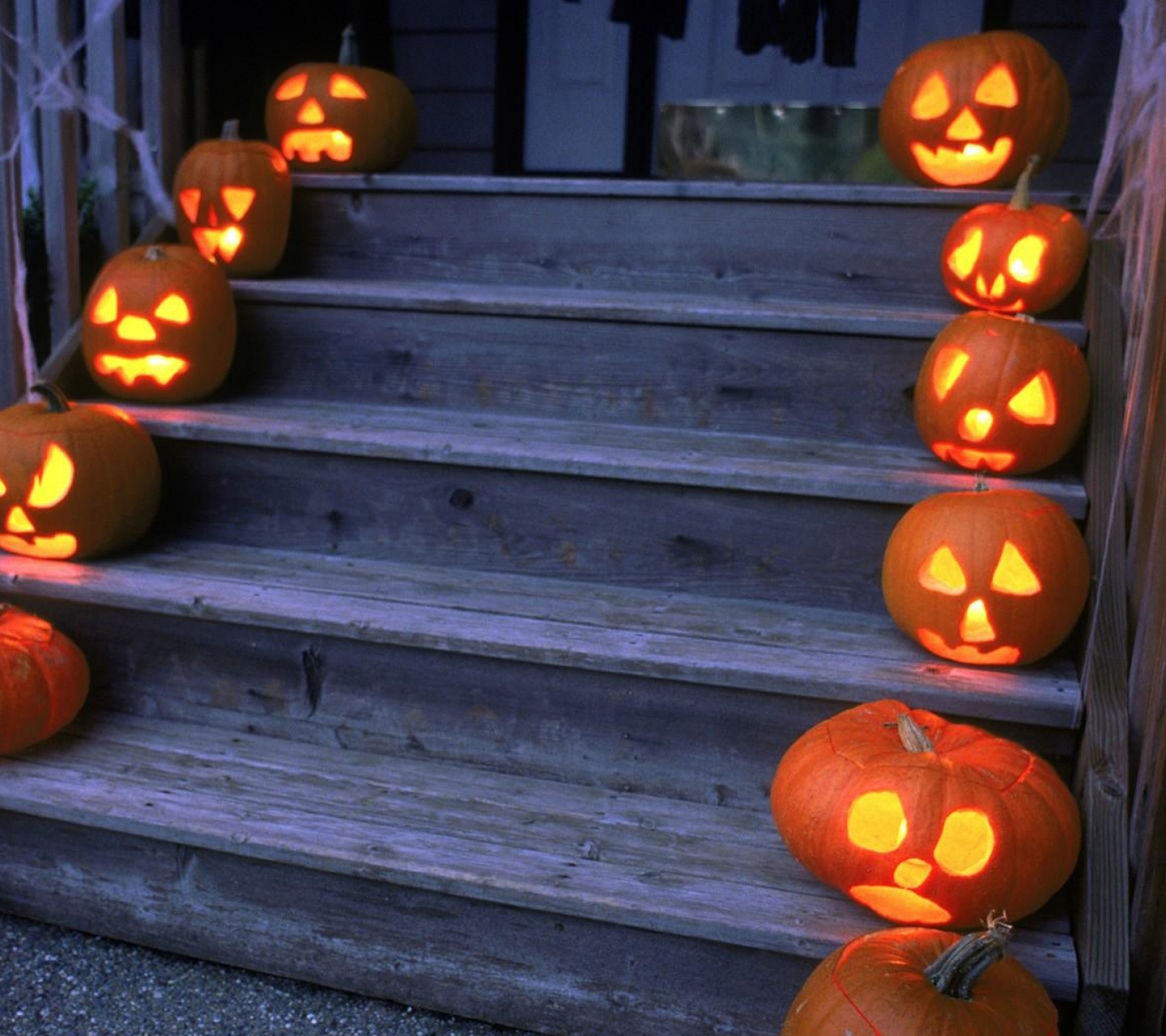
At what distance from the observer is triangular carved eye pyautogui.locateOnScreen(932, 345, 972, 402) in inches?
79.6

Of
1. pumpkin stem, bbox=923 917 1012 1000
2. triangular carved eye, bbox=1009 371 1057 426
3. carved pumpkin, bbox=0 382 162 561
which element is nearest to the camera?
pumpkin stem, bbox=923 917 1012 1000

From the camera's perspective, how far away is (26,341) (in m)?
2.42

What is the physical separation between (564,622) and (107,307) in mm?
1082

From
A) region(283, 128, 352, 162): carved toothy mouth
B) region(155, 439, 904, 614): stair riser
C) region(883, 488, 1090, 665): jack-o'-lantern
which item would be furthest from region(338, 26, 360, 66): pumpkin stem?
region(883, 488, 1090, 665): jack-o'-lantern

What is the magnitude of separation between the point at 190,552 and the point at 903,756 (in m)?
1.32

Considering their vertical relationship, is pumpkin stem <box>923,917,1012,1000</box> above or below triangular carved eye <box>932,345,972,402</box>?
below

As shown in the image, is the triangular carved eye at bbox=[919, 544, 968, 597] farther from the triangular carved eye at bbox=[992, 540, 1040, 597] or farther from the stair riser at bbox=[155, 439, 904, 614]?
the stair riser at bbox=[155, 439, 904, 614]

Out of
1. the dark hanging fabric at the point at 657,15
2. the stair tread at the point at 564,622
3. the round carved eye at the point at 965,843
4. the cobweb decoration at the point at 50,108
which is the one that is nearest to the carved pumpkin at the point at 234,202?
the cobweb decoration at the point at 50,108

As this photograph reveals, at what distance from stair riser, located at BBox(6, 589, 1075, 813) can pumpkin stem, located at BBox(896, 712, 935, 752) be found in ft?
0.59

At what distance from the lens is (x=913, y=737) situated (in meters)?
1.57

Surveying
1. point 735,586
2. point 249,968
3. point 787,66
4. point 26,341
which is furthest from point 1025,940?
point 787,66

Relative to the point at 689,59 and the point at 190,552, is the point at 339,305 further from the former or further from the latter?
the point at 689,59

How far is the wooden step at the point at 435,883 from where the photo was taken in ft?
5.31

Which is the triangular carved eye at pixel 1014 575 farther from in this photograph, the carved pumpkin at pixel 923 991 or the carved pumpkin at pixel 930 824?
the carved pumpkin at pixel 923 991
